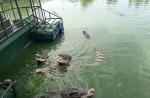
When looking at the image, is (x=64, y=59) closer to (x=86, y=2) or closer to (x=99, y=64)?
(x=99, y=64)

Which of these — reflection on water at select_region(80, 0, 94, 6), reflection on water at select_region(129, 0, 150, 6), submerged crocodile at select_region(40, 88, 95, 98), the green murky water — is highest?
submerged crocodile at select_region(40, 88, 95, 98)

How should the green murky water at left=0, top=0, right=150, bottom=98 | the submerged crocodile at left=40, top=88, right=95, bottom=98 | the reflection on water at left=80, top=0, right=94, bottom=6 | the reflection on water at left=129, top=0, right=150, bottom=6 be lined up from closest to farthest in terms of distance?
the submerged crocodile at left=40, top=88, right=95, bottom=98, the green murky water at left=0, top=0, right=150, bottom=98, the reflection on water at left=129, top=0, right=150, bottom=6, the reflection on water at left=80, top=0, right=94, bottom=6

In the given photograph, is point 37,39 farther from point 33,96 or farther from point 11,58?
point 33,96

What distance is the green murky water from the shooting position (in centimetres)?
1107

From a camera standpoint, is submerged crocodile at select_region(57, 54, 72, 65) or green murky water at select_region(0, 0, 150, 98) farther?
submerged crocodile at select_region(57, 54, 72, 65)

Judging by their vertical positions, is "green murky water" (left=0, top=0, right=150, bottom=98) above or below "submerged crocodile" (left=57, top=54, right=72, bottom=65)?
below

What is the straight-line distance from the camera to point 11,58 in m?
14.4

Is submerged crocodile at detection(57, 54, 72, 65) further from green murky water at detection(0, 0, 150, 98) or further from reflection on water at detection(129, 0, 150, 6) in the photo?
reflection on water at detection(129, 0, 150, 6)

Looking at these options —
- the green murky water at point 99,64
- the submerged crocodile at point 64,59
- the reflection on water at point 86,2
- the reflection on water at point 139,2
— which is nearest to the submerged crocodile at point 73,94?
the green murky water at point 99,64

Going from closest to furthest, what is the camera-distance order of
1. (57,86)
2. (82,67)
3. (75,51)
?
1. (57,86)
2. (82,67)
3. (75,51)

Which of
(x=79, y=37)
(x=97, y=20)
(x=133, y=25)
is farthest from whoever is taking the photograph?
(x=97, y=20)

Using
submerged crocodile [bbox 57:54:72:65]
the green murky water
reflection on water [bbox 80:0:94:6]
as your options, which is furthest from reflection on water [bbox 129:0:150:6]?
submerged crocodile [bbox 57:54:72:65]

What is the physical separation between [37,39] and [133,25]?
29.2 feet

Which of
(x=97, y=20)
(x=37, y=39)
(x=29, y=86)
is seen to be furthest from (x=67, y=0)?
(x=29, y=86)
